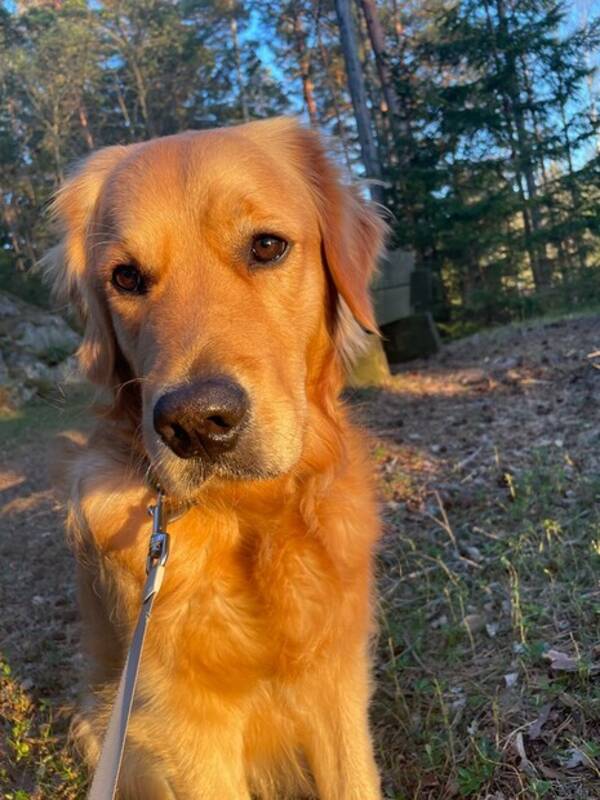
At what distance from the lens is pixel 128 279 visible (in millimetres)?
2010

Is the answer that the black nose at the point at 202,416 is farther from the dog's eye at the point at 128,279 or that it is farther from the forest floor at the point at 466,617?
the forest floor at the point at 466,617

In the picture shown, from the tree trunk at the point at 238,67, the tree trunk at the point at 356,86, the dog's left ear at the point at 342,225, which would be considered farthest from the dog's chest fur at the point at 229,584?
the tree trunk at the point at 238,67

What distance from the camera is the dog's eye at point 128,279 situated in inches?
78.4

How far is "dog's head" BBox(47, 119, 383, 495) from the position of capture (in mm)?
1643

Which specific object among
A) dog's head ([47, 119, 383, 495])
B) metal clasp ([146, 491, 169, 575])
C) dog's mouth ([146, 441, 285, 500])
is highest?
dog's head ([47, 119, 383, 495])

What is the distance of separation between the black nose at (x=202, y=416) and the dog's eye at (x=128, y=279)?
22.8 inches

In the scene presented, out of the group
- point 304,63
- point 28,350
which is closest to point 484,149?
point 304,63

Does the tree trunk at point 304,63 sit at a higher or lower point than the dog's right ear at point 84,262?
higher

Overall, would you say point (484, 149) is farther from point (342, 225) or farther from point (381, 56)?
point (342, 225)

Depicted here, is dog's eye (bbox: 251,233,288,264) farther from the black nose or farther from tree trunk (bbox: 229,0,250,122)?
tree trunk (bbox: 229,0,250,122)

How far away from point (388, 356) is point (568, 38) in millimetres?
10877

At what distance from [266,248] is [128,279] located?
1.41 ft

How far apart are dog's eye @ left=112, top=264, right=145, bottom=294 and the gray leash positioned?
2.11 feet

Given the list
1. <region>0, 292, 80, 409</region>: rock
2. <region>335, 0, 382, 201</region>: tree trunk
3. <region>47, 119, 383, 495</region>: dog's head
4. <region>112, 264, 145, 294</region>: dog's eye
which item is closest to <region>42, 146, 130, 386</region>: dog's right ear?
<region>47, 119, 383, 495</region>: dog's head
